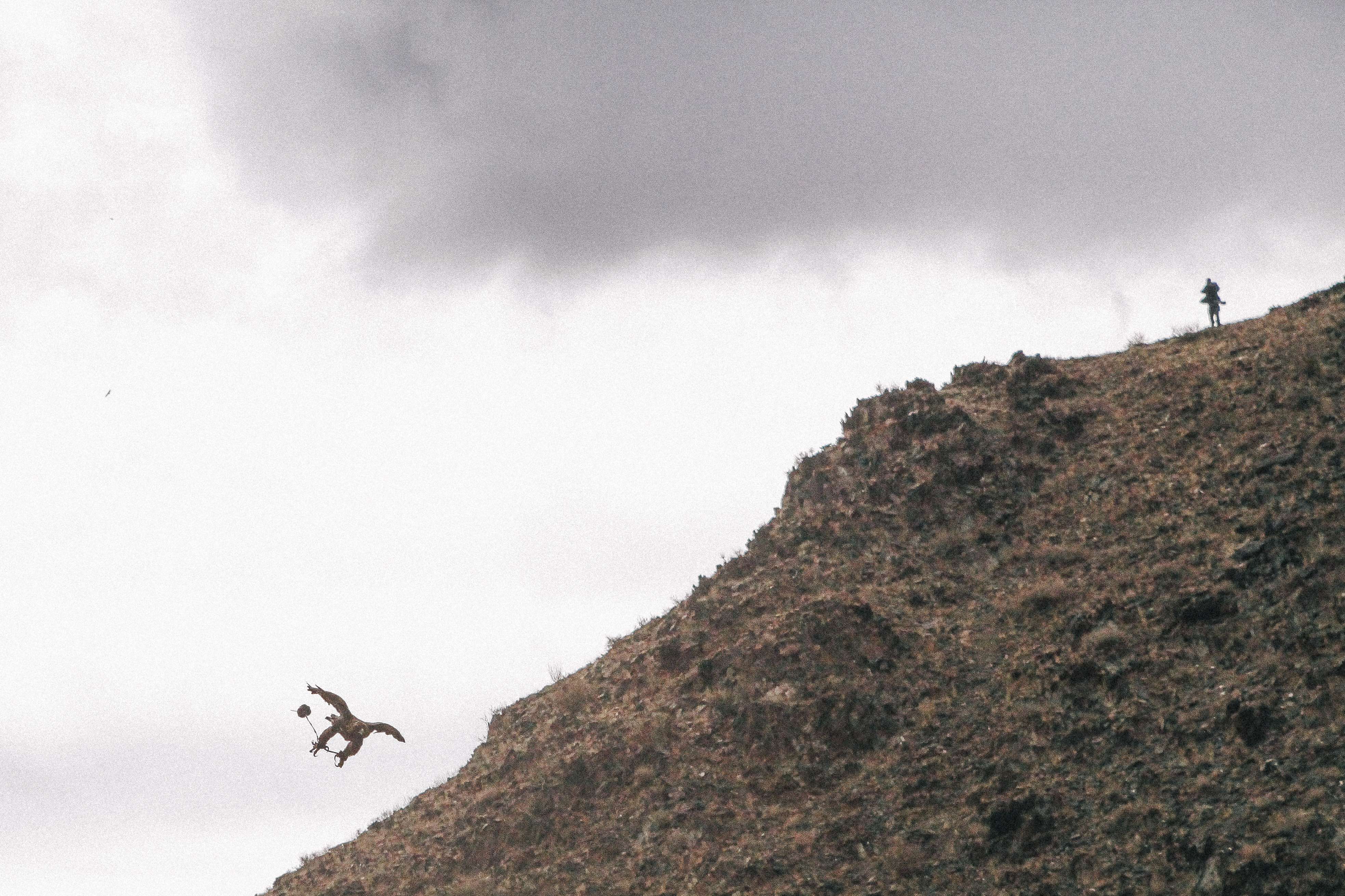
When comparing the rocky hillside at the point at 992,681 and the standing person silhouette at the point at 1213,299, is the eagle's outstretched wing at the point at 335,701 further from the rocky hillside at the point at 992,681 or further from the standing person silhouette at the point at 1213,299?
the standing person silhouette at the point at 1213,299

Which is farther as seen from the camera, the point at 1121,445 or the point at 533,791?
the point at 1121,445

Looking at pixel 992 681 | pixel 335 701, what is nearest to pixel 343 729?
pixel 335 701

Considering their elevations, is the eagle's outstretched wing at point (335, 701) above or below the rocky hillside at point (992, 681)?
above

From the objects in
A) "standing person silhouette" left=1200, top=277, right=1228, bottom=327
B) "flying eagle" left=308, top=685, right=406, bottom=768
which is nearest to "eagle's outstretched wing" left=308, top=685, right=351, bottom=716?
"flying eagle" left=308, top=685, right=406, bottom=768

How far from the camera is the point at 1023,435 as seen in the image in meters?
40.5

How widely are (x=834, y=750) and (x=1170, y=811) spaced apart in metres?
8.48

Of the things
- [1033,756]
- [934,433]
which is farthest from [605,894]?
[934,433]

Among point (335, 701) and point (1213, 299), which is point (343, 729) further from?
point (1213, 299)

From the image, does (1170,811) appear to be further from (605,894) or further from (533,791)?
(533,791)

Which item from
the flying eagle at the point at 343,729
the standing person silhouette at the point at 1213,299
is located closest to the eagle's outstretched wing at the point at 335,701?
the flying eagle at the point at 343,729

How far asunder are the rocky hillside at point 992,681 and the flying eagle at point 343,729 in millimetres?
3032

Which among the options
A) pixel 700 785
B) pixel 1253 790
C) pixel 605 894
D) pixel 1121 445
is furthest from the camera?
pixel 1121 445

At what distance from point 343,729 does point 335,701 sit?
94 cm

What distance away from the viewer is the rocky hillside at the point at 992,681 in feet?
90.2
